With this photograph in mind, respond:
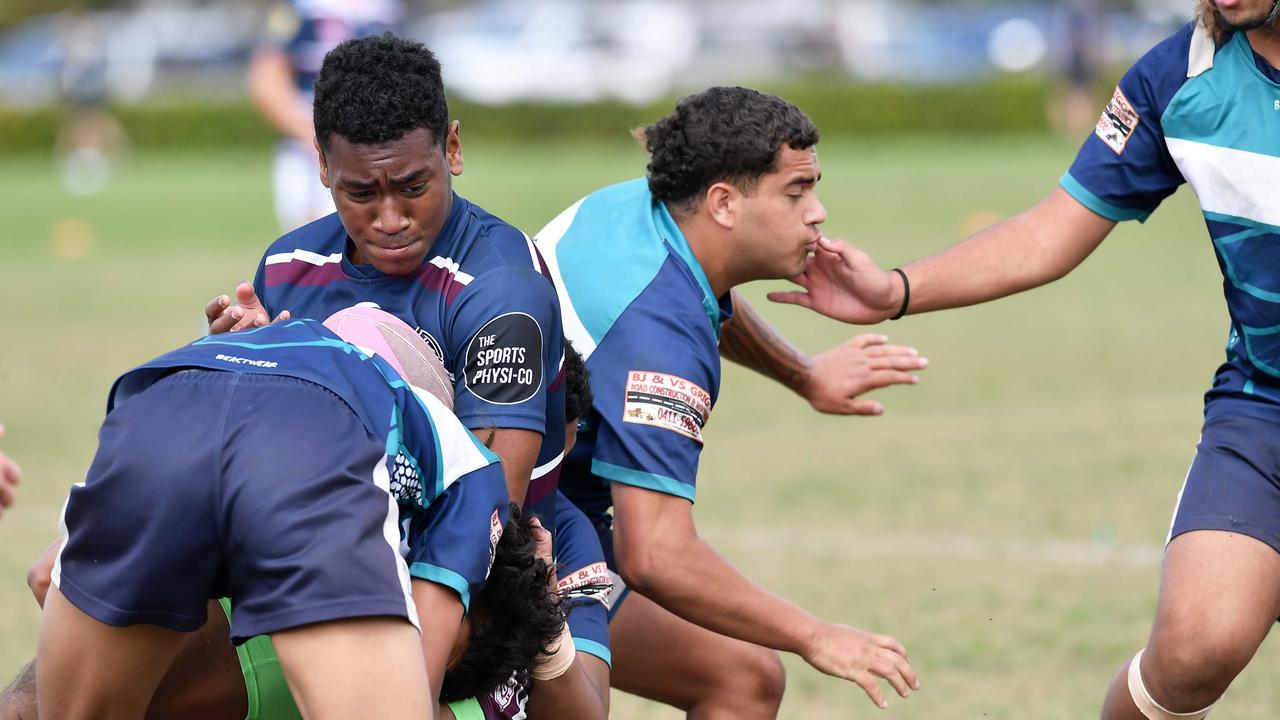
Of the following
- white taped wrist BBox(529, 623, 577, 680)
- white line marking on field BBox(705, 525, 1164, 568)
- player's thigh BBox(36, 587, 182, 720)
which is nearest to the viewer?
player's thigh BBox(36, 587, 182, 720)

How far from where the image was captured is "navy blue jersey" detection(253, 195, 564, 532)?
3.48 metres

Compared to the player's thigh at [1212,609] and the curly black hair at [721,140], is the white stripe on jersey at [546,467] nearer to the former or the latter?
the curly black hair at [721,140]

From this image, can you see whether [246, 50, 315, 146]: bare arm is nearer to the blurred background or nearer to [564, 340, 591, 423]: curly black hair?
the blurred background

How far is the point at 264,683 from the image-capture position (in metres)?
3.15

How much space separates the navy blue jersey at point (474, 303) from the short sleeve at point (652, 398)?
0.17 meters

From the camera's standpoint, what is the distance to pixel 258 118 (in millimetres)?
30172

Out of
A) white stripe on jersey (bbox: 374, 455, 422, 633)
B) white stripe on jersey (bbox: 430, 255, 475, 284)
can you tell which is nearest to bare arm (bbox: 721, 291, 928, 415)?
white stripe on jersey (bbox: 430, 255, 475, 284)

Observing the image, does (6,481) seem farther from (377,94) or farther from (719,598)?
(719,598)

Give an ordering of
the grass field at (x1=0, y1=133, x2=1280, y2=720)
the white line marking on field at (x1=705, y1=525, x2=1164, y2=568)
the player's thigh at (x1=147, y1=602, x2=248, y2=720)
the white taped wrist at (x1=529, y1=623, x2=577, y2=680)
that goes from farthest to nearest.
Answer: the white line marking on field at (x1=705, y1=525, x2=1164, y2=568)
the grass field at (x1=0, y1=133, x2=1280, y2=720)
the white taped wrist at (x1=529, y1=623, x2=577, y2=680)
the player's thigh at (x1=147, y1=602, x2=248, y2=720)

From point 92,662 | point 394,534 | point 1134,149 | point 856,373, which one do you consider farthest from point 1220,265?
point 92,662

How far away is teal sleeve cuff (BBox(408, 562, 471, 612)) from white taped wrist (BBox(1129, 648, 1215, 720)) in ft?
5.92

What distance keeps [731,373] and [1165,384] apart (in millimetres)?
2835

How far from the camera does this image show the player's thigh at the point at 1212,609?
12.0 feet

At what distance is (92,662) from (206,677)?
0.47 metres
